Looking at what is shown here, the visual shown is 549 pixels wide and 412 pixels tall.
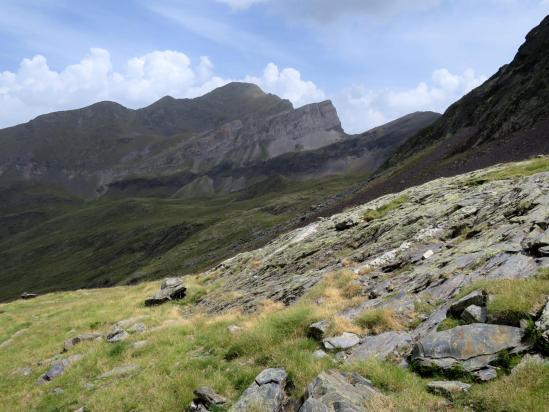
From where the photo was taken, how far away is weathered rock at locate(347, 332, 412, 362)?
37.9ft

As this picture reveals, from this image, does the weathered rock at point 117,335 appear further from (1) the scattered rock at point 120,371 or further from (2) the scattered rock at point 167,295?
(2) the scattered rock at point 167,295

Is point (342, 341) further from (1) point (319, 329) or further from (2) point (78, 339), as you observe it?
(2) point (78, 339)

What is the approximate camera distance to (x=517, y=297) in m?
10.7

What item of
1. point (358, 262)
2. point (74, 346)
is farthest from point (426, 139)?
point (74, 346)

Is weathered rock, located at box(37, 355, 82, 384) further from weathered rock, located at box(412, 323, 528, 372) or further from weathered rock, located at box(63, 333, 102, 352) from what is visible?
weathered rock, located at box(412, 323, 528, 372)

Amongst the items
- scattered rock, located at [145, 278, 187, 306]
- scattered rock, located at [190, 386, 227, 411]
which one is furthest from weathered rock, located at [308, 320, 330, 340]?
scattered rock, located at [145, 278, 187, 306]

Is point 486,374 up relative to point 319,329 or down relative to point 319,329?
up

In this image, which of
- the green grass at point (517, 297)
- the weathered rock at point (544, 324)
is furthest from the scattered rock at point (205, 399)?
the weathered rock at point (544, 324)

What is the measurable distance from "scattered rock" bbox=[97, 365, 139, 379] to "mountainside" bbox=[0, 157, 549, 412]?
8 cm

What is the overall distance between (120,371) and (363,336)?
8.80m

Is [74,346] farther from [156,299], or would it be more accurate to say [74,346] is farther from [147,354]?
[156,299]

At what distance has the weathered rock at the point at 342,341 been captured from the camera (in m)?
12.8

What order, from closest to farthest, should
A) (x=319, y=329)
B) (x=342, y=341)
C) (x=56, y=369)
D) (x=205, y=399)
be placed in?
(x=205, y=399) < (x=342, y=341) < (x=319, y=329) < (x=56, y=369)

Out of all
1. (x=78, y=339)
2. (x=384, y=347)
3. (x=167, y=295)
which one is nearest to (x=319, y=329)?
(x=384, y=347)
